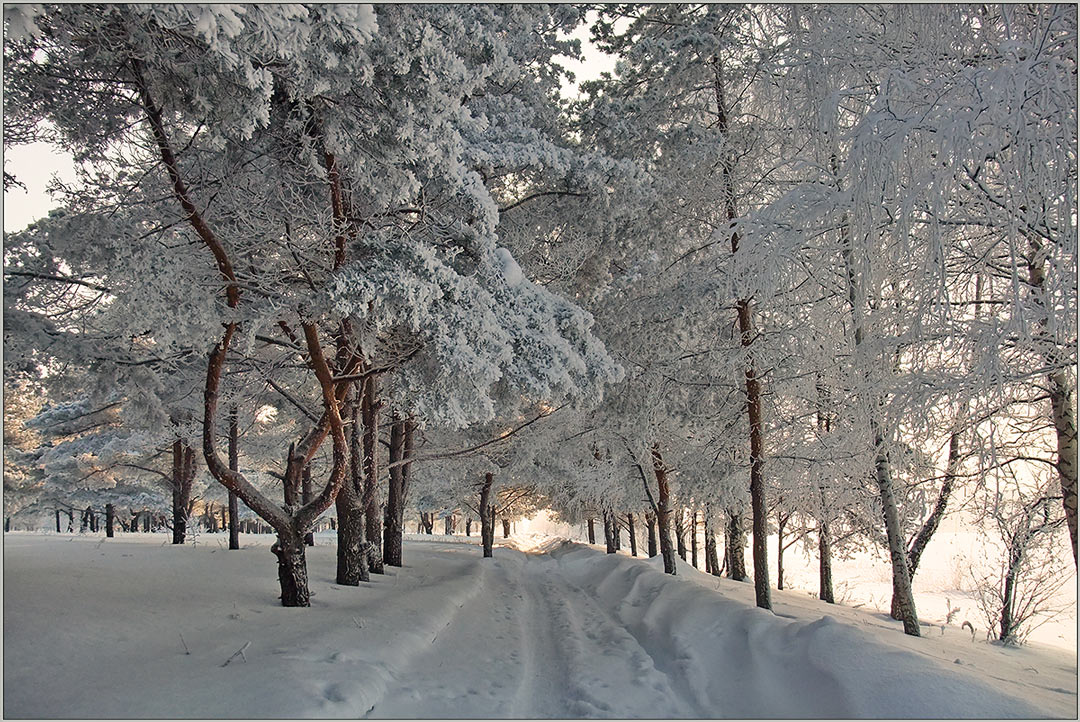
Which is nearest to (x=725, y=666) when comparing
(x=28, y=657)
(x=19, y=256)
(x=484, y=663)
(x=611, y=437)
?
(x=484, y=663)

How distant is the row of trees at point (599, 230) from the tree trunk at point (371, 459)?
14 cm

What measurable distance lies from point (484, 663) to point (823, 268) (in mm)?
5925

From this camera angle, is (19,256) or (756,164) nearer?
(19,256)

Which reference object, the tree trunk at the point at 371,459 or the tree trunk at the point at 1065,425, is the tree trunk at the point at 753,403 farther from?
the tree trunk at the point at 371,459

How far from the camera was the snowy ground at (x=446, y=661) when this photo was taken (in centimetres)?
498

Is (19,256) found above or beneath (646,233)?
beneath

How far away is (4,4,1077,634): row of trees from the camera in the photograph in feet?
14.9

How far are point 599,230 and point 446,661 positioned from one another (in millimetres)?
7161

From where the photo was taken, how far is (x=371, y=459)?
43.0ft

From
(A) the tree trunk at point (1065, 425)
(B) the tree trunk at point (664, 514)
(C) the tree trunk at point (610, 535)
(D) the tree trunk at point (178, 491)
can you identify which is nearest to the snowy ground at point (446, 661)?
(A) the tree trunk at point (1065, 425)

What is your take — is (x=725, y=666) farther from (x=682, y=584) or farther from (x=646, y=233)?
(x=646, y=233)

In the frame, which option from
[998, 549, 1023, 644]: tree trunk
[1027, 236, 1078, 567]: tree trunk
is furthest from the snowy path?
[998, 549, 1023, 644]: tree trunk

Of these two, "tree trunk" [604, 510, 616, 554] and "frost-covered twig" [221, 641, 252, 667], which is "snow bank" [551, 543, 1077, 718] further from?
"tree trunk" [604, 510, 616, 554]

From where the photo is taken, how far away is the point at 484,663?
7312mm
